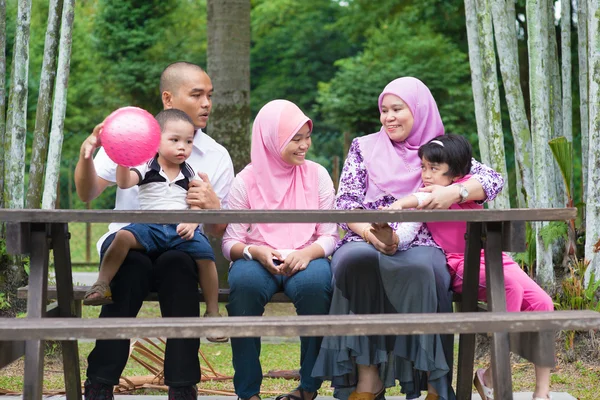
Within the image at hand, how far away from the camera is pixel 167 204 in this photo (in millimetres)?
3797

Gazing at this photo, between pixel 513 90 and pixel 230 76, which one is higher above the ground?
pixel 230 76

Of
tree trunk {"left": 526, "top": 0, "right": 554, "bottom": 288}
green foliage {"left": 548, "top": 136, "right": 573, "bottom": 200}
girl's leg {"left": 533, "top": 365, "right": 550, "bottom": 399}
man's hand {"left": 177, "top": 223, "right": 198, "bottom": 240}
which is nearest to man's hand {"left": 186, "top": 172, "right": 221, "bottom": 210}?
man's hand {"left": 177, "top": 223, "right": 198, "bottom": 240}

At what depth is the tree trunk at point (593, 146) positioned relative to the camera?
4.90 m

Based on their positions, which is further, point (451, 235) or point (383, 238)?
point (451, 235)

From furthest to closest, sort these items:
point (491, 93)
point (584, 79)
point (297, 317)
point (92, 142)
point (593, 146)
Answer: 1. point (584, 79)
2. point (491, 93)
3. point (593, 146)
4. point (92, 142)
5. point (297, 317)

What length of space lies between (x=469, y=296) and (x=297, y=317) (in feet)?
3.28

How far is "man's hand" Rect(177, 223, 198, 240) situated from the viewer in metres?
3.67

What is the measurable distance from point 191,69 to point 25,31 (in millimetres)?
1985

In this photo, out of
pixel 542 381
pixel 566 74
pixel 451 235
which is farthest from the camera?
pixel 566 74

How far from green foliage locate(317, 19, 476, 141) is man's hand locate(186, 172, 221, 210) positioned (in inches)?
597

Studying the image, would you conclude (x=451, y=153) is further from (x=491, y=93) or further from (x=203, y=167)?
(x=491, y=93)

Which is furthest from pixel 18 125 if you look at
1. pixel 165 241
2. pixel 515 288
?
pixel 515 288

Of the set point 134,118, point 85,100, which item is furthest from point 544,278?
point 85,100

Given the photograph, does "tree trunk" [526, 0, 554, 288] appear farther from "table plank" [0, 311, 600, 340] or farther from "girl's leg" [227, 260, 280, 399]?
"table plank" [0, 311, 600, 340]
